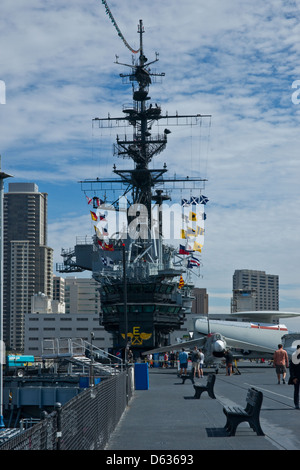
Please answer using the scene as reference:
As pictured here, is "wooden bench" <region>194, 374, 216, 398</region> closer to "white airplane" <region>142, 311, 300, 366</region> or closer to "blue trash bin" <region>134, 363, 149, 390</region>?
"blue trash bin" <region>134, 363, 149, 390</region>

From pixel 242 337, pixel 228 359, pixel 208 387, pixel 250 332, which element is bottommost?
pixel 242 337

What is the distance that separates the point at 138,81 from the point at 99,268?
20886mm

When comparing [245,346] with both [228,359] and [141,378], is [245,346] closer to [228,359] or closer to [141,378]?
[228,359]

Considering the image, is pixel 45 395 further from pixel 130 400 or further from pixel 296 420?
pixel 296 420

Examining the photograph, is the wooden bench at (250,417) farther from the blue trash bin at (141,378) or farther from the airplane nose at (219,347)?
the airplane nose at (219,347)

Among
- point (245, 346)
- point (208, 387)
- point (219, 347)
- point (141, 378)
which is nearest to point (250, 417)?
point (208, 387)

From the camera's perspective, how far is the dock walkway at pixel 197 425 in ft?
39.8

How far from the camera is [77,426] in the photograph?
9.57 metres

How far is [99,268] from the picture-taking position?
70.1 m

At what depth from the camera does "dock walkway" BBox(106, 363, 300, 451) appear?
12.1m

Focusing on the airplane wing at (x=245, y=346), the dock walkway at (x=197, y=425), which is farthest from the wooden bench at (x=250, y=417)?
the airplane wing at (x=245, y=346)

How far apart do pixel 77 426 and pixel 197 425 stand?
607cm

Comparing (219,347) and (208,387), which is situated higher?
(208,387)

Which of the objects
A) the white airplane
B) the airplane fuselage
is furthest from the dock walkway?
the airplane fuselage
